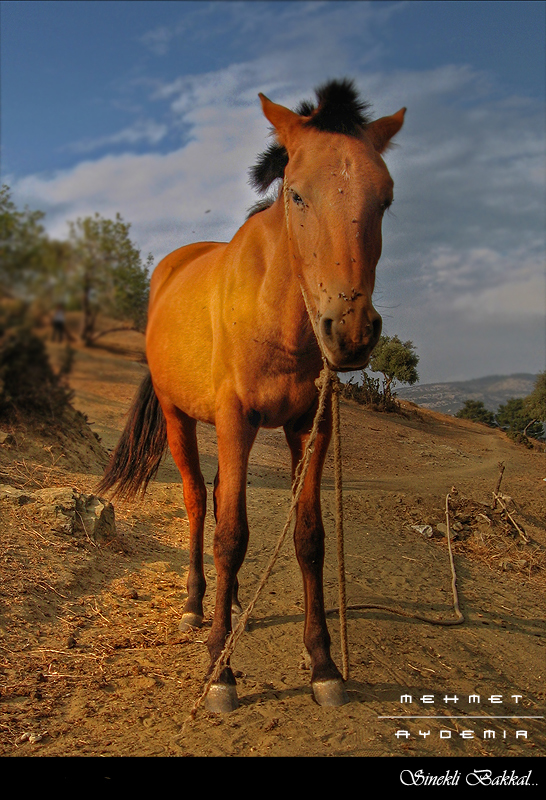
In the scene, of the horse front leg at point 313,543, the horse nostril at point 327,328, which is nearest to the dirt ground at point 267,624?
the horse front leg at point 313,543

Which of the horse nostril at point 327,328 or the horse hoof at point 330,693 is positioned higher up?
the horse nostril at point 327,328

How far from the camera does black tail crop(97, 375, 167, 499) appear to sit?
13.9ft

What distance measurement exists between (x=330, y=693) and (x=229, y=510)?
0.94m

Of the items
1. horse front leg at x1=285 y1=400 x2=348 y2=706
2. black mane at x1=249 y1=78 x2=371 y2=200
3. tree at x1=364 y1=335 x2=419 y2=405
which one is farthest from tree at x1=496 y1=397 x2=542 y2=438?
black mane at x1=249 y1=78 x2=371 y2=200

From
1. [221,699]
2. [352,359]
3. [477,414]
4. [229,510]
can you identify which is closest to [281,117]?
[352,359]

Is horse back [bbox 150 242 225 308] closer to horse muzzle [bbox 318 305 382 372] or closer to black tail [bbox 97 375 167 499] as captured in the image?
black tail [bbox 97 375 167 499]

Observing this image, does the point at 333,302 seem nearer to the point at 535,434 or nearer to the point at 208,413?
the point at 208,413

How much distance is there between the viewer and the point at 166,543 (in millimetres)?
5086

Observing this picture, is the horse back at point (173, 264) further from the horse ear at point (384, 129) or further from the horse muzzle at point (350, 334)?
the horse muzzle at point (350, 334)

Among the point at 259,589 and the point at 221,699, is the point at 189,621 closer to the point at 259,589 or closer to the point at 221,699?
the point at 221,699

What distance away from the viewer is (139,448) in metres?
4.27

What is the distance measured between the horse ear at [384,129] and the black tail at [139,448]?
2462mm

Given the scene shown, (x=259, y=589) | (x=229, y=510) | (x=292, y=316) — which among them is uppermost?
(x=292, y=316)

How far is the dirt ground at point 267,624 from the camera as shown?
2203mm
